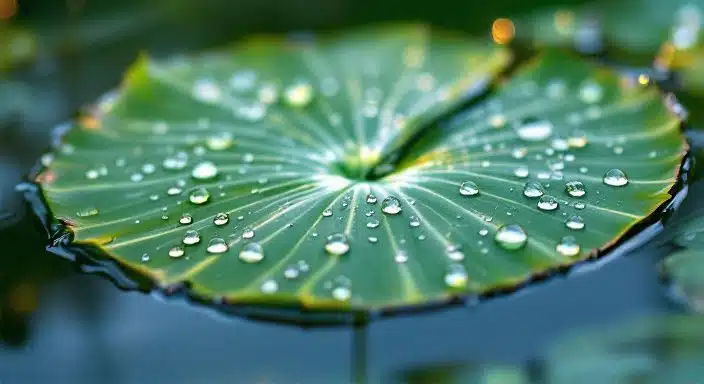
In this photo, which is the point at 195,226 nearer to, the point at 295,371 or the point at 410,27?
the point at 295,371

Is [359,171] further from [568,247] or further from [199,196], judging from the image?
[568,247]

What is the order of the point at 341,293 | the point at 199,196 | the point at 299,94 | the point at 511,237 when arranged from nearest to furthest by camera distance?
the point at 341,293 < the point at 511,237 < the point at 199,196 < the point at 299,94

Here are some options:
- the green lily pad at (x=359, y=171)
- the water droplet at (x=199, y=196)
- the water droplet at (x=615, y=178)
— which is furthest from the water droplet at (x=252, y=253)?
the water droplet at (x=615, y=178)

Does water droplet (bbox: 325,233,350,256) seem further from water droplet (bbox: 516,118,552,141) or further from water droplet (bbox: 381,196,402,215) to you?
water droplet (bbox: 516,118,552,141)

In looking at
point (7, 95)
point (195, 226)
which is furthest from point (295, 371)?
point (7, 95)

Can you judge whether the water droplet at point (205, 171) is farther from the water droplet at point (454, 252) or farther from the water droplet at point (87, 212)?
the water droplet at point (454, 252)

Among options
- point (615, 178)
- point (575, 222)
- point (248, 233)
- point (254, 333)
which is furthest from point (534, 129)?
point (254, 333)

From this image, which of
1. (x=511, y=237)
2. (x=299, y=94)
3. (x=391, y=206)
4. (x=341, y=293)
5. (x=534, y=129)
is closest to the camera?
(x=341, y=293)
